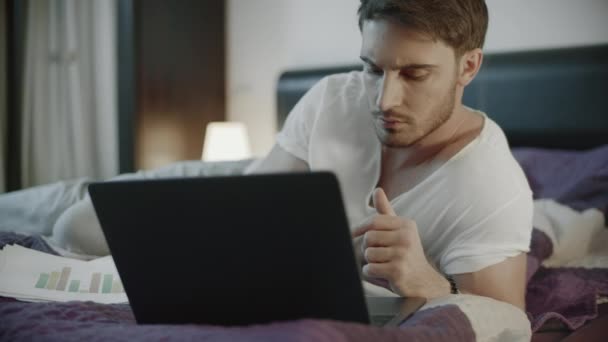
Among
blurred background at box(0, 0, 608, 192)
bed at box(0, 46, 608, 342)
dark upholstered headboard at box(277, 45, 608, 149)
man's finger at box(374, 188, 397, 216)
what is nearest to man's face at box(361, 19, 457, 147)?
man's finger at box(374, 188, 397, 216)

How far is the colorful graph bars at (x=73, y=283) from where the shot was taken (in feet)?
3.60

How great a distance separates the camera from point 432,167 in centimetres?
137

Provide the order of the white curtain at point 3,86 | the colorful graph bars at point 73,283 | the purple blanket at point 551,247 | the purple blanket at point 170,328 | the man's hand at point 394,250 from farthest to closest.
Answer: the white curtain at point 3,86, the purple blanket at point 551,247, the colorful graph bars at point 73,283, the man's hand at point 394,250, the purple blanket at point 170,328

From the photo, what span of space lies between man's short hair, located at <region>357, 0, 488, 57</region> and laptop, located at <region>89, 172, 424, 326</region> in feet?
2.06

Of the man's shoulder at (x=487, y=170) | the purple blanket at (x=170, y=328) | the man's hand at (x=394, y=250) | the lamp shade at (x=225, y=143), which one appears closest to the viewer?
the purple blanket at (x=170, y=328)

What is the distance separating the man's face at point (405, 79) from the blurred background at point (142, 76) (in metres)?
1.85

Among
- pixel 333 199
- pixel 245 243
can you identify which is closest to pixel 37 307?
pixel 245 243

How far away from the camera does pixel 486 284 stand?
1.15 metres

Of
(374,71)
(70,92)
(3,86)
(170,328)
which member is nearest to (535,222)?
(374,71)

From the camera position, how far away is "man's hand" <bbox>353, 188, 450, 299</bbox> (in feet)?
3.23

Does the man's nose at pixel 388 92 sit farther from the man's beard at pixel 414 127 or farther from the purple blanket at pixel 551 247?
the purple blanket at pixel 551 247

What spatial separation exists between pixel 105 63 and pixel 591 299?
2774 millimetres

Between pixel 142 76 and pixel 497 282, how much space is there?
241cm

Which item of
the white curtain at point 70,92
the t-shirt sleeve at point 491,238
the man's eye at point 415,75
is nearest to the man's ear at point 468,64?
the man's eye at point 415,75
